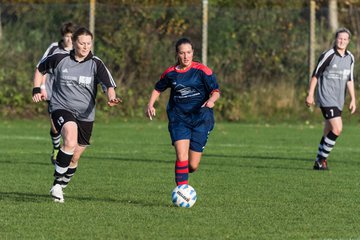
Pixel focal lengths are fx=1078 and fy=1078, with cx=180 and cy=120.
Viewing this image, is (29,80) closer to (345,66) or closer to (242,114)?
(242,114)

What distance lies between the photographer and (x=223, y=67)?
26891mm

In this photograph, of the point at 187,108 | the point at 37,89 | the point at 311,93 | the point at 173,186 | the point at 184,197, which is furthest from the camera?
the point at 311,93

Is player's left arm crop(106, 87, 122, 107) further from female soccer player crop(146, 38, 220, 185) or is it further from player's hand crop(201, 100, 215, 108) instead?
player's hand crop(201, 100, 215, 108)

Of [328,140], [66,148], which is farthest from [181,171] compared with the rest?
[328,140]

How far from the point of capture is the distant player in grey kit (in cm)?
1549

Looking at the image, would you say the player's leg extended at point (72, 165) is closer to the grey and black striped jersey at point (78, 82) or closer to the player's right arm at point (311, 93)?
the grey and black striped jersey at point (78, 82)

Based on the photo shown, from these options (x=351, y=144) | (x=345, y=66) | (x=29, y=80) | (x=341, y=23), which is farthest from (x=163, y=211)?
(x=341, y=23)

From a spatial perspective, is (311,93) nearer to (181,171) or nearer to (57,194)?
(181,171)

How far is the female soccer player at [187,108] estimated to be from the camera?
1091 centimetres

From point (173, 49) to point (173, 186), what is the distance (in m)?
14.4

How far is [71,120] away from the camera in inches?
432

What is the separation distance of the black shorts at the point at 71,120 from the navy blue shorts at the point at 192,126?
0.89 metres

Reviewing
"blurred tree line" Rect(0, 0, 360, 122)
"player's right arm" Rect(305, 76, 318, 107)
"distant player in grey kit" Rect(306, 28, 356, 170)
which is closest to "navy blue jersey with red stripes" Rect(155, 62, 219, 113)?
"player's right arm" Rect(305, 76, 318, 107)

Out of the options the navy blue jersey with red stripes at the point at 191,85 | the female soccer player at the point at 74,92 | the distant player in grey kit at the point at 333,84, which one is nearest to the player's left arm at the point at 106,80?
the female soccer player at the point at 74,92
